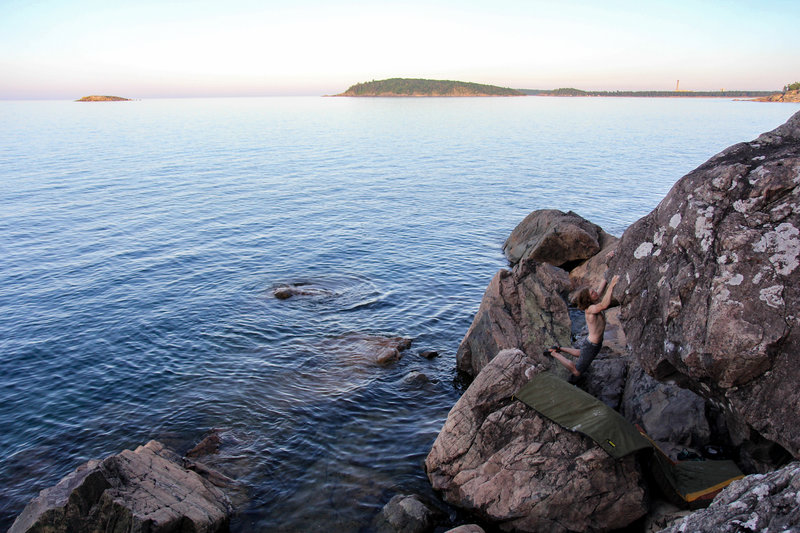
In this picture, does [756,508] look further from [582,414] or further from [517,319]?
[517,319]

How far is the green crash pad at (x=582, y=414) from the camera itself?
11398 millimetres

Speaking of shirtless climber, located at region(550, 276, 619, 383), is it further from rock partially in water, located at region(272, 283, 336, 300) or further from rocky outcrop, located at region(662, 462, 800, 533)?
rock partially in water, located at region(272, 283, 336, 300)

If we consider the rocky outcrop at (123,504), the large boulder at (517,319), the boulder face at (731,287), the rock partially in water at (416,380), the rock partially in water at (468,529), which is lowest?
the rock partially in water at (416,380)

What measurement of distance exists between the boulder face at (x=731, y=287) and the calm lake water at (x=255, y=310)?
713 cm

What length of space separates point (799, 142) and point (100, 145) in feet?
320

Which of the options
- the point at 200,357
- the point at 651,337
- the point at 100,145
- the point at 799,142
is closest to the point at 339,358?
the point at 200,357

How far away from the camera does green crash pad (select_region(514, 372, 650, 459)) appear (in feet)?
37.4

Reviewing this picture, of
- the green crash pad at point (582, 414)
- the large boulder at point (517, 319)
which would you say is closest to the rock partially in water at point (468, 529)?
the green crash pad at point (582, 414)

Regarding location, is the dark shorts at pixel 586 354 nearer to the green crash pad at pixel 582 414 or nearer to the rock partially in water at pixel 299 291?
the green crash pad at pixel 582 414

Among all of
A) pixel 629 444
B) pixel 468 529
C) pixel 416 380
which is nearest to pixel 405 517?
pixel 468 529

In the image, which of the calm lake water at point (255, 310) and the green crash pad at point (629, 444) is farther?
the calm lake water at point (255, 310)

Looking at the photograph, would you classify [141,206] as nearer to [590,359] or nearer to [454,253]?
[454,253]

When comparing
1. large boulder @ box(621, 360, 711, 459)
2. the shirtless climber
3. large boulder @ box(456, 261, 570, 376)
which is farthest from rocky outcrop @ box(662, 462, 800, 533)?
large boulder @ box(456, 261, 570, 376)

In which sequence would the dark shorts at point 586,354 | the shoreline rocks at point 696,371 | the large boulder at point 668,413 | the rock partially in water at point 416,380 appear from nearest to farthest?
the shoreline rocks at point 696,371 → the large boulder at point 668,413 → the dark shorts at point 586,354 → the rock partially in water at point 416,380
